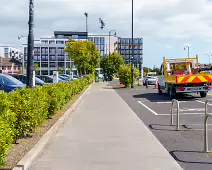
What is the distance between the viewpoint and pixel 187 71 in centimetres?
2444

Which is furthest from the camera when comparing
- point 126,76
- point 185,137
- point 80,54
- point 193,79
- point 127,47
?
point 127,47

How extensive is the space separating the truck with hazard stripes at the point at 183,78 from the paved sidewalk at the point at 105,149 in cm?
928

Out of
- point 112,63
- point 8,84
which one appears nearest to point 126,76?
point 8,84

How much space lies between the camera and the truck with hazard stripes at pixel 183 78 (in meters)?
20.5

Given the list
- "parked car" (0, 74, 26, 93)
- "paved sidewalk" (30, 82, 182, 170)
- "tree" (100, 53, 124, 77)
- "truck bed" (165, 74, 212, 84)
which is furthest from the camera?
"tree" (100, 53, 124, 77)

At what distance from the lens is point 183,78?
20375 mm

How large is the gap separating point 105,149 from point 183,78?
1327 centimetres

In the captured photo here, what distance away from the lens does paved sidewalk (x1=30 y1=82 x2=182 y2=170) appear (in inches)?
261

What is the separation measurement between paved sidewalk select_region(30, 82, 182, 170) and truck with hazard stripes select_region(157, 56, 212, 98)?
928 centimetres

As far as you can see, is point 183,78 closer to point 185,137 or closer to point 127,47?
point 185,137

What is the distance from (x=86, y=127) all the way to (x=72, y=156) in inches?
156

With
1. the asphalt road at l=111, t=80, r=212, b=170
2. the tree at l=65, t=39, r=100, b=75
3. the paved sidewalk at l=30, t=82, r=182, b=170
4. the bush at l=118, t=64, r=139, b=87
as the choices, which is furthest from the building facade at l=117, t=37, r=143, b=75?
the paved sidewalk at l=30, t=82, r=182, b=170

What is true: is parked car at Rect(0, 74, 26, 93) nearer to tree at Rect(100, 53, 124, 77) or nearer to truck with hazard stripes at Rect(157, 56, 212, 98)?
truck with hazard stripes at Rect(157, 56, 212, 98)

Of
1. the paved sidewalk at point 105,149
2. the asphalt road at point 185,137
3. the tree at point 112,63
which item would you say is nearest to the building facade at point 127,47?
the tree at point 112,63
